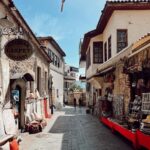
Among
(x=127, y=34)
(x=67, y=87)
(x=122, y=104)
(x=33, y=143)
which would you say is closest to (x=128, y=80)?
(x=122, y=104)

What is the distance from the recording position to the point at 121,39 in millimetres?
19250

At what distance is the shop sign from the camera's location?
10594 mm

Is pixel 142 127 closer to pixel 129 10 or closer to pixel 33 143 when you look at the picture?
pixel 33 143

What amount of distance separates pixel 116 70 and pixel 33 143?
632 cm

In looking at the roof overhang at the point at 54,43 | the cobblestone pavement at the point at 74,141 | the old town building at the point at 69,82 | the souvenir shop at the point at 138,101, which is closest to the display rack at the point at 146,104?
the souvenir shop at the point at 138,101

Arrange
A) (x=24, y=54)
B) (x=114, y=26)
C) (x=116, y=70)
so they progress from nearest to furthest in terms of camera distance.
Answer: (x=24, y=54) < (x=116, y=70) < (x=114, y=26)

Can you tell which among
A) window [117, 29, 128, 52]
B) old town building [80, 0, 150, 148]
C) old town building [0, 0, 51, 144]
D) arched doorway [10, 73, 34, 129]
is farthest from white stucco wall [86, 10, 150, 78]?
arched doorway [10, 73, 34, 129]

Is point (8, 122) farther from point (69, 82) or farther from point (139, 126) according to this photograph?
point (69, 82)

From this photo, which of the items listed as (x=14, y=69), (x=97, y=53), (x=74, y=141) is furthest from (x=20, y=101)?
(x=97, y=53)

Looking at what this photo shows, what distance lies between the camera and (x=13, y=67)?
14.0 m

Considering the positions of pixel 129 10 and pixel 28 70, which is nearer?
pixel 28 70

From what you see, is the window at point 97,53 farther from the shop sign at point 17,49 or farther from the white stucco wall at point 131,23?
the shop sign at point 17,49

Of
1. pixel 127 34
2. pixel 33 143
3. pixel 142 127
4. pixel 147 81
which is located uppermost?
pixel 127 34

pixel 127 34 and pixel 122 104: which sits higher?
pixel 127 34
